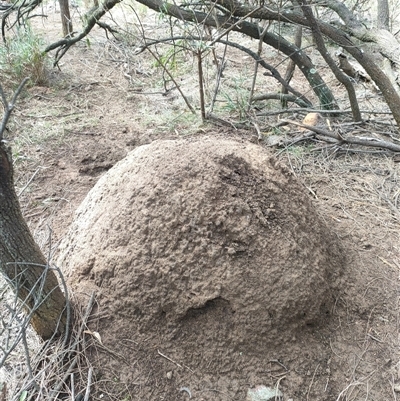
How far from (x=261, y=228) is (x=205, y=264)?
28cm

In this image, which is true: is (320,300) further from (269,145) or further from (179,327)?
(269,145)

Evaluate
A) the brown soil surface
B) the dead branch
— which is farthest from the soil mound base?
the dead branch

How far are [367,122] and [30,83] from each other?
3163 mm

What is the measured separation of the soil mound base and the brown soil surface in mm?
17

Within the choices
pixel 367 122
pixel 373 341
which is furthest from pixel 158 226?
pixel 367 122

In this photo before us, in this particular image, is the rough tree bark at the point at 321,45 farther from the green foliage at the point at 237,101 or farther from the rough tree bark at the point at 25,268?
the rough tree bark at the point at 25,268

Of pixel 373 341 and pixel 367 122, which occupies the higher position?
pixel 367 122

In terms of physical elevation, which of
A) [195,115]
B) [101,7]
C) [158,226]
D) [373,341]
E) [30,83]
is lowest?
[373,341]

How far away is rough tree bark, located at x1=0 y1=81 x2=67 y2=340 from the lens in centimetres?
126

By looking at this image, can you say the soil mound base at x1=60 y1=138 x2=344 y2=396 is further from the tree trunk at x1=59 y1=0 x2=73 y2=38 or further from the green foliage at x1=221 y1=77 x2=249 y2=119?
the tree trunk at x1=59 y1=0 x2=73 y2=38

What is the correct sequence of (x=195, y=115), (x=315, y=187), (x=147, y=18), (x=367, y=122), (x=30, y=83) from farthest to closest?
(x=147, y=18) < (x=30, y=83) < (x=195, y=115) < (x=367, y=122) < (x=315, y=187)

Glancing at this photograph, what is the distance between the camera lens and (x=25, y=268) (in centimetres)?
144

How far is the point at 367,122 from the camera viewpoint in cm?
328

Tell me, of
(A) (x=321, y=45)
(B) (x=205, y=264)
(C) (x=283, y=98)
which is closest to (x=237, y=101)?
(C) (x=283, y=98)
